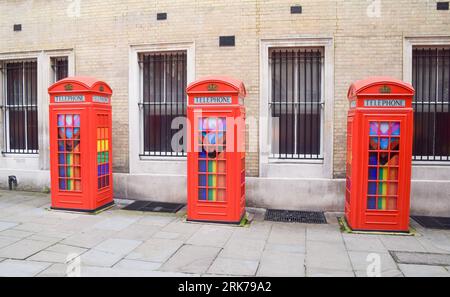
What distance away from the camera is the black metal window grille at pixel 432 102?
843 cm

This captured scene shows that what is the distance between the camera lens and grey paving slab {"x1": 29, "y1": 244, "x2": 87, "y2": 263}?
5.35 metres

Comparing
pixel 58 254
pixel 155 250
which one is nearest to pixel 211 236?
pixel 155 250

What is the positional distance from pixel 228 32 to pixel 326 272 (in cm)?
580

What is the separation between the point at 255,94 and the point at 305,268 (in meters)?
4.52

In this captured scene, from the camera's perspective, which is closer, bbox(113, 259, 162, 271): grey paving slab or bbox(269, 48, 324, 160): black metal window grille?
bbox(113, 259, 162, 271): grey paving slab

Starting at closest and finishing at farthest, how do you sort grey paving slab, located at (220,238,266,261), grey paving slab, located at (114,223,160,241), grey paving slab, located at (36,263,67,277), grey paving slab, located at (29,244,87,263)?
grey paving slab, located at (36,263,67,277)
grey paving slab, located at (29,244,87,263)
grey paving slab, located at (220,238,266,261)
grey paving slab, located at (114,223,160,241)

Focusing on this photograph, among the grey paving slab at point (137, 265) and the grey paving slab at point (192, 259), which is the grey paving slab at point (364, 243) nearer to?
the grey paving slab at point (192, 259)

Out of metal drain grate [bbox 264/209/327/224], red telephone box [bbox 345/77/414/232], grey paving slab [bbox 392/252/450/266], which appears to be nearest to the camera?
grey paving slab [bbox 392/252/450/266]

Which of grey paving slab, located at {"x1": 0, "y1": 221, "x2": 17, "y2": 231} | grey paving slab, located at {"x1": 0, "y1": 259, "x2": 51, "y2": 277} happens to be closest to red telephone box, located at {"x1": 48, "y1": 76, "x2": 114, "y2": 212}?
grey paving slab, located at {"x1": 0, "y1": 221, "x2": 17, "y2": 231}

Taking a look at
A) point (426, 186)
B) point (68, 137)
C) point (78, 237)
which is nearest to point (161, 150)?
point (68, 137)

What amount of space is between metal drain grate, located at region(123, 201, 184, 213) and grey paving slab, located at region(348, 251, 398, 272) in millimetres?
4121

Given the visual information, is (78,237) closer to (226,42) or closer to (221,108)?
(221,108)

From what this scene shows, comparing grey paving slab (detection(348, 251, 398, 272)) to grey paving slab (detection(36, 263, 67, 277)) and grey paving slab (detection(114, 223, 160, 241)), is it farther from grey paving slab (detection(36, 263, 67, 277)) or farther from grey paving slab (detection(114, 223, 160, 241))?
grey paving slab (detection(36, 263, 67, 277))

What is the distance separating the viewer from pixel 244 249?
5.96 metres
